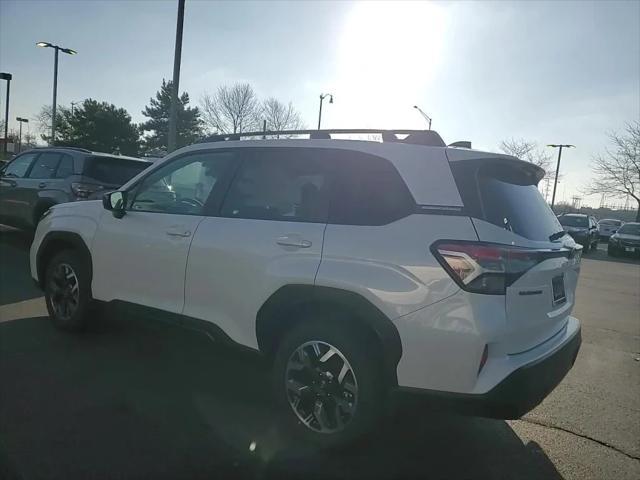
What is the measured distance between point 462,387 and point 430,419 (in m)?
1.14

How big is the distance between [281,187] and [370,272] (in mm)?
980

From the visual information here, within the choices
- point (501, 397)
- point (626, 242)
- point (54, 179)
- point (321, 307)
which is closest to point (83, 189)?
point (54, 179)

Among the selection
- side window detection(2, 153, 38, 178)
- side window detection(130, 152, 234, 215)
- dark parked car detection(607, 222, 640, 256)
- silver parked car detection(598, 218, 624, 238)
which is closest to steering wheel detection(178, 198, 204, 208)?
side window detection(130, 152, 234, 215)

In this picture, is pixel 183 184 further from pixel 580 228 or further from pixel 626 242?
pixel 580 228

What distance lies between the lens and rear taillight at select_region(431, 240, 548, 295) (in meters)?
2.49

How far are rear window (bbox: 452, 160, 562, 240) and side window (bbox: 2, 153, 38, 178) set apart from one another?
8449 mm

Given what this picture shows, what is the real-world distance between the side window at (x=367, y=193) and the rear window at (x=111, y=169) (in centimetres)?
614

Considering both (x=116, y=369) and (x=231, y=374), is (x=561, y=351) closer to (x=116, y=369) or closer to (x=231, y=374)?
(x=231, y=374)

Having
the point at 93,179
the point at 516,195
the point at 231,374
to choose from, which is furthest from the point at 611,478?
the point at 93,179

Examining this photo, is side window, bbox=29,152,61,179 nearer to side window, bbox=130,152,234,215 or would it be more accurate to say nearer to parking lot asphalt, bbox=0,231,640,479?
parking lot asphalt, bbox=0,231,640,479

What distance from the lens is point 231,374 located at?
13.4 ft

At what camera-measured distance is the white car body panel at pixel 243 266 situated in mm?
3010

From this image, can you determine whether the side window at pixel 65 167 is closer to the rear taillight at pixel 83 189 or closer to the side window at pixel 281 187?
the rear taillight at pixel 83 189

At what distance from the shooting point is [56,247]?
481 cm
